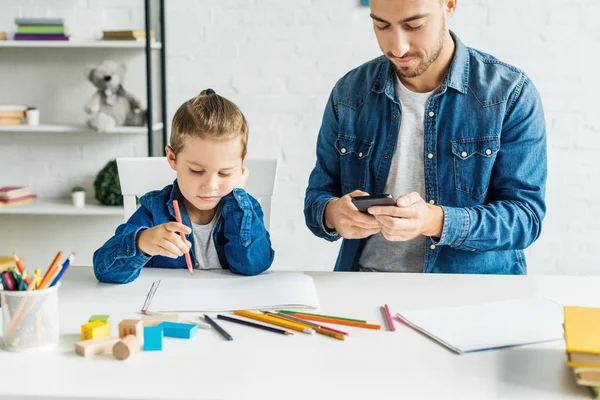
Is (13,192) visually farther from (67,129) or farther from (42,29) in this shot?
(42,29)

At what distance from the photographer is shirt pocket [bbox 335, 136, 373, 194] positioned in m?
1.65

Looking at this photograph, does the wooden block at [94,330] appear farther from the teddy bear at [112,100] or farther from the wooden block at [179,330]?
the teddy bear at [112,100]

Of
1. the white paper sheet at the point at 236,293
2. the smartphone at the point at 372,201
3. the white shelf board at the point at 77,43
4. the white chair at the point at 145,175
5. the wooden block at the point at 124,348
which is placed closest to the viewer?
the wooden block at the point at 124,348

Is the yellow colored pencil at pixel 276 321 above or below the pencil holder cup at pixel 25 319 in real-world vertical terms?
below

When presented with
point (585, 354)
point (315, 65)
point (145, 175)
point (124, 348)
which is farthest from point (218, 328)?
point (315, 65)

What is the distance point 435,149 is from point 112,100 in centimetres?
171

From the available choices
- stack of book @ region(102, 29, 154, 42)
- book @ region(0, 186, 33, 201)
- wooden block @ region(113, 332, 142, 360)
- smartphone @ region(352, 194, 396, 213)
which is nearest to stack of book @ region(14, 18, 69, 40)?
stack of book @ region(102, 29, 154, 42)

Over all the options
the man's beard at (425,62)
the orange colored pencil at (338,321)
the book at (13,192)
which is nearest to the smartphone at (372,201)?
the orange colored pencil at (338,321)

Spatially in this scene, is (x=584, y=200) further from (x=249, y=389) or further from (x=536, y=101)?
(x=249, y=389)

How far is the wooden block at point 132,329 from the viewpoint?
0.97 metres

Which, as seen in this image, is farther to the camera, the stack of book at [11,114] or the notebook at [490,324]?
the stack of book at [11,114]

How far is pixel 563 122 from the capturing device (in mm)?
2873

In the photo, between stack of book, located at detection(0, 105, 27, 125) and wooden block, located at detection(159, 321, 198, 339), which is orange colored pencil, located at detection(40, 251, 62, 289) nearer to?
wooden block, located at detection(159, 321, 198, 339)

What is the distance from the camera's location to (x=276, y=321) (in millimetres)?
1062
